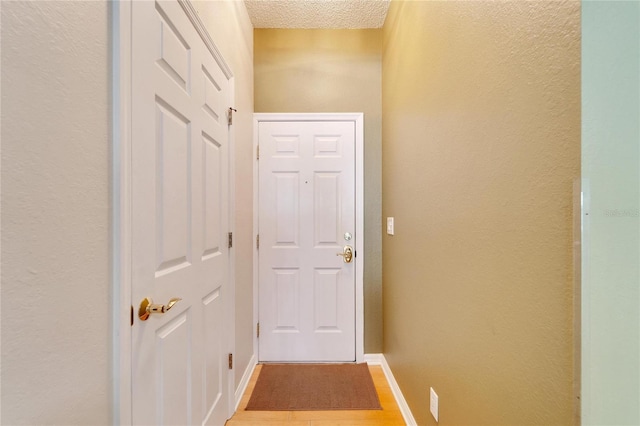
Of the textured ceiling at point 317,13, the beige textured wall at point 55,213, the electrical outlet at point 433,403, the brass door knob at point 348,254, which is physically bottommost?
the electrical outlet at point 433,403

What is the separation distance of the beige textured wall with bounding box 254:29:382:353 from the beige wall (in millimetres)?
1686

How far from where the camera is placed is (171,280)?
1000 millimetres

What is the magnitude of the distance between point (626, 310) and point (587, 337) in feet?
0.29

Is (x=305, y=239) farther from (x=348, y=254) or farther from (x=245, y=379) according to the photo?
(x=245, y=379)

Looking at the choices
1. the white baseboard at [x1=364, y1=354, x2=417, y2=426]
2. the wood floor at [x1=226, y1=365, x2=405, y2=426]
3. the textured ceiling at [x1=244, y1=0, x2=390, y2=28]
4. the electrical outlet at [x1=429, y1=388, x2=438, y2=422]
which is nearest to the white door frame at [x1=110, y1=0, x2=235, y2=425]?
the wood floor at [x1=226, y1=365, x2=405, y2=426]

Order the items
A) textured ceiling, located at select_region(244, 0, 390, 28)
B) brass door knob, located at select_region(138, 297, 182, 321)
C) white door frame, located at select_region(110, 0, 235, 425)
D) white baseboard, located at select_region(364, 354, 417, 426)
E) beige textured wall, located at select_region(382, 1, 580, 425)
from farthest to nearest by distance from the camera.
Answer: textured ceiling, located at select_region(244, 0, 390, 28) < white baseboard, located at select_region(364, 354, 417, 426) < brass door knob, located at select_region(138, 297, 182, 321) < white door frame, located at select_region(110, 0, 235, 425) < beige textured wall, located at select_region(382, 1, 580, 425)

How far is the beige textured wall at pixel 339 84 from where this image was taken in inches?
89.0

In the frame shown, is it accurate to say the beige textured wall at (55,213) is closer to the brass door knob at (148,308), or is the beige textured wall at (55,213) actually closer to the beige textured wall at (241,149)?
the brass door knob at (148,308)

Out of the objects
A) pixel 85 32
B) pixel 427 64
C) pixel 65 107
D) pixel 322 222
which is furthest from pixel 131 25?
pixel 322 222

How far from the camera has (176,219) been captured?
1042mm

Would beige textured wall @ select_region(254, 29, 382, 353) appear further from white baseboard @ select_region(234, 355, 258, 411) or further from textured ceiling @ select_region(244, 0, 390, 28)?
white baseboard @ select_region(234, 355, 258, 411)

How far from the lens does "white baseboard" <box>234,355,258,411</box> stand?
174 cm

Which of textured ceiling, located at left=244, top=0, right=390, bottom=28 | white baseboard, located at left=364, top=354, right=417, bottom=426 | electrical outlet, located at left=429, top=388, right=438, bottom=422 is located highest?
textured ceiling, located at left=244, top=0, right=390, bottom=28

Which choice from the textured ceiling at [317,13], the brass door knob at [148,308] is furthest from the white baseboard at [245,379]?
the textured ceiling at [317,13]
